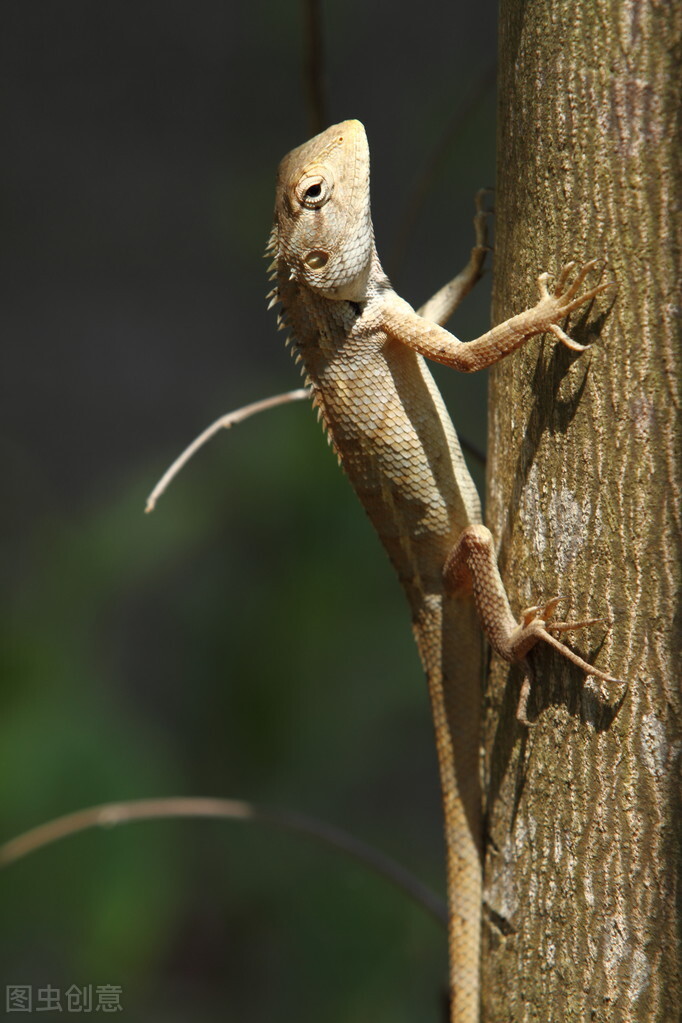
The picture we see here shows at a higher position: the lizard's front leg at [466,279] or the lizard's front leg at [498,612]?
the lizard's front leg at [466,279]

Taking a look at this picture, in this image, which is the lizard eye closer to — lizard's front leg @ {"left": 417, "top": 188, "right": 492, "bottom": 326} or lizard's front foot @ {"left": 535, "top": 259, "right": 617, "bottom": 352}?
lizard's front leg @ {"left": 417, "top": 188, "right": 492, "bottom": 326}

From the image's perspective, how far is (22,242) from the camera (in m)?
6.82

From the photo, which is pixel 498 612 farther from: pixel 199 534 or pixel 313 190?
pixel 199 534

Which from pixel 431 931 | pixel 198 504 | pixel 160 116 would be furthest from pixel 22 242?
pixel 431 931

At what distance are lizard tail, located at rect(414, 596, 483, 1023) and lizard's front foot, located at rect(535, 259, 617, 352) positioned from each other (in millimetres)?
967

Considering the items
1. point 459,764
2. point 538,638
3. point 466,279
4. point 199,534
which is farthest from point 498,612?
point 199,534

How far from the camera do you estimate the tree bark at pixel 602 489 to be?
1.34 m

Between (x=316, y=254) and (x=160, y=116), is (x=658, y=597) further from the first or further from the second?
(x=160, y=116)

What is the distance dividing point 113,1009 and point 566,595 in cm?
381

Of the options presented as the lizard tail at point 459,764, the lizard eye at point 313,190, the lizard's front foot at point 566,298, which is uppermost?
the lizard eye at point 313,190

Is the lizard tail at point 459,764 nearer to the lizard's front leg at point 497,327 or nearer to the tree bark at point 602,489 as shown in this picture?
the tree bark at point 602,489

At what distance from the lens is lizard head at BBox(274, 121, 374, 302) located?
87.4 inches

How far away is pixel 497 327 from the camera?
5.68 ft

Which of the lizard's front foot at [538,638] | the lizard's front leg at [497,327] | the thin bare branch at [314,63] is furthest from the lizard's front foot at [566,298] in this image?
the thin bare branch at [314,63]
